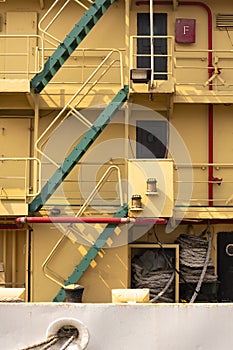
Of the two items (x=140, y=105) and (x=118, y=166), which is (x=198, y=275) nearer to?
(x=118, y=166)

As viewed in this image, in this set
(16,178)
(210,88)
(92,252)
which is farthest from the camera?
(210,88)

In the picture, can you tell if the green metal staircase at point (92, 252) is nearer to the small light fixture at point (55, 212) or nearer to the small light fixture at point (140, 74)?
the small light fixture at point (55, 212)

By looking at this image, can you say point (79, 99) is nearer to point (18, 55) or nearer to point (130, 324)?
point (18, 55)

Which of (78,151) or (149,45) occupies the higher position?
(149,45)

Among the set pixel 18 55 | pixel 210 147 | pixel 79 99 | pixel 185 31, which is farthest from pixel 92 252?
pixel 185 31

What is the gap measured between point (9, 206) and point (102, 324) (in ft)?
12.8

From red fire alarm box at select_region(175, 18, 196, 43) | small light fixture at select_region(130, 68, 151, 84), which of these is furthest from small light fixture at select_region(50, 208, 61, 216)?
red fire alarm box at select_region(175, 18, 196, 43)

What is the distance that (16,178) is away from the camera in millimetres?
12727

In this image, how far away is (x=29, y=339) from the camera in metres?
8.17

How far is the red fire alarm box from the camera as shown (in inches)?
515

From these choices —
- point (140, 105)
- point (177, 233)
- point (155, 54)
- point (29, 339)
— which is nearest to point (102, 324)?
point (29, 339)

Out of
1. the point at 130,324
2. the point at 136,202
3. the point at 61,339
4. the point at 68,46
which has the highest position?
the point at 68,46

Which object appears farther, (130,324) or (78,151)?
(78,151)

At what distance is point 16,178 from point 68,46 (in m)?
2.89
